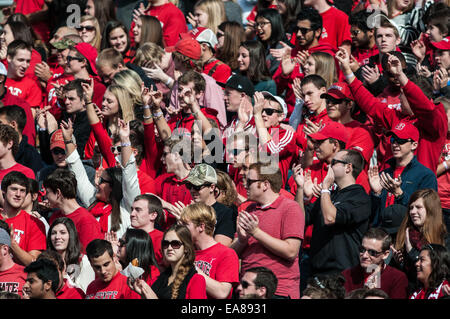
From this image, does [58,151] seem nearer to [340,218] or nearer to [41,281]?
[41,281]

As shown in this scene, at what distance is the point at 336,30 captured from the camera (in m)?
12.7

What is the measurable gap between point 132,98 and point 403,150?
3327mm

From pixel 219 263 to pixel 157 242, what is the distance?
1.07m

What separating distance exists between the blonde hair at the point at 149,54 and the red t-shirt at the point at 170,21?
62.5 inches

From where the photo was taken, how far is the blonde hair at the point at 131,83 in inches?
434

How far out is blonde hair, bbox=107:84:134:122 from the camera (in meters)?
10.9

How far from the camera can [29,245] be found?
9.43 meters

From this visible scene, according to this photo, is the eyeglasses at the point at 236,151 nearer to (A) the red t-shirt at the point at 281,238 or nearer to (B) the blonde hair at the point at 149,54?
(A) the red t-shirt at the point at 281,238

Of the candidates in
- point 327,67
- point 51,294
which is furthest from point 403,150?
point 51,294

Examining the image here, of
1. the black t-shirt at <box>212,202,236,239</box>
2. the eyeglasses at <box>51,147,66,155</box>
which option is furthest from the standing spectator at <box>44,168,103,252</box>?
the black t-shirt at <box>212,202,236,239</box>

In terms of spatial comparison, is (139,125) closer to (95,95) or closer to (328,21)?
(95,95)

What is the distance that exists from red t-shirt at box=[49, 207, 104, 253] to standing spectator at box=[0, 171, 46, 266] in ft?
1.19

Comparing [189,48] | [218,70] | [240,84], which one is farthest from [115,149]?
[218,70]
